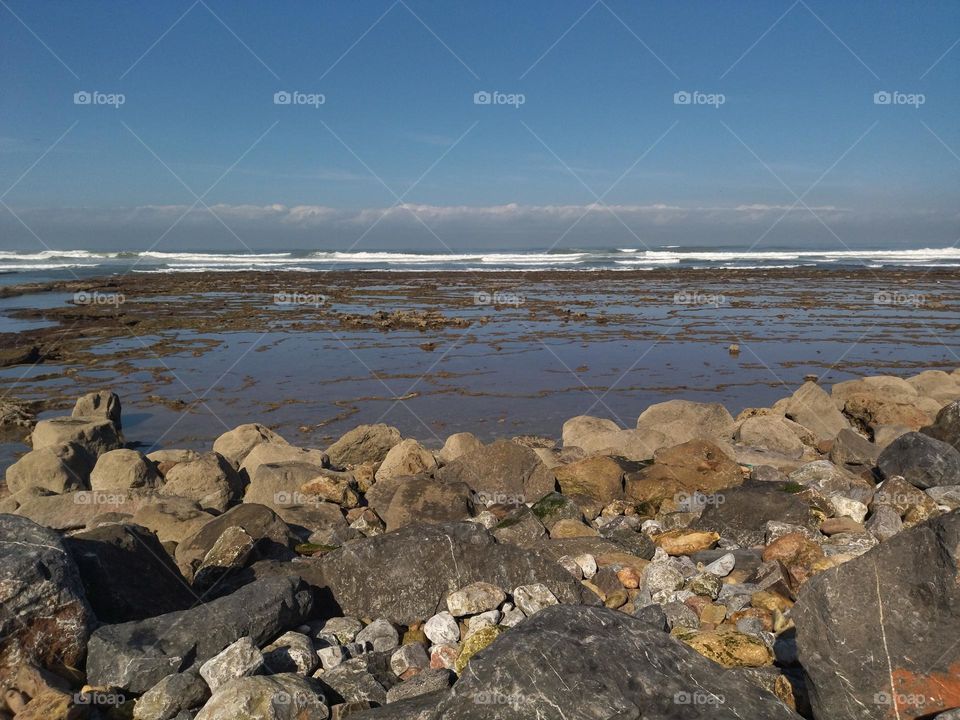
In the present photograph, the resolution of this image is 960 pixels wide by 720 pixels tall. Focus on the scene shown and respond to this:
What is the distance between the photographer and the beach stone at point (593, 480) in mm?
8734

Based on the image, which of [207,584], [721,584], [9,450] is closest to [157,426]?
[9,450]

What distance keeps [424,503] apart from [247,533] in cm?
197

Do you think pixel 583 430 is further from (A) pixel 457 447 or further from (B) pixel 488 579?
(B) pixel 488 579

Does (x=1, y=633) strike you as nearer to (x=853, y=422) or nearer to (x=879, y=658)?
(x=879, y=658)

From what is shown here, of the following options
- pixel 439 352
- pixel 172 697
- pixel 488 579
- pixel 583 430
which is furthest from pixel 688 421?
pixel 439 352

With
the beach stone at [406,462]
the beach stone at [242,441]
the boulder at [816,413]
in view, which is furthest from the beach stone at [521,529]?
the boulder at [816,413]

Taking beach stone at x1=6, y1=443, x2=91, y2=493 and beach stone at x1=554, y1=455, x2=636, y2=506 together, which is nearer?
beach stone at x1=554, y1=455, x2=636, y2=506

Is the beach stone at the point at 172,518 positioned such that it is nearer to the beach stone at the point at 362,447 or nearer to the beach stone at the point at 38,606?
the beach stone at the point at 362,447

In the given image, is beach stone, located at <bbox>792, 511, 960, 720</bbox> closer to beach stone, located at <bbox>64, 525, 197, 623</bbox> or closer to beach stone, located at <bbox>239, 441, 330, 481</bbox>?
beach stone, located at <bbox>64, 525, 197, 623</bbox>

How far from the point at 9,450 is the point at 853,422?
1353 centimetres

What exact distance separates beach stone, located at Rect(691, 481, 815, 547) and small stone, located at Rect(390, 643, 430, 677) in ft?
11.6

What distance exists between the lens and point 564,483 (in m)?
8.95

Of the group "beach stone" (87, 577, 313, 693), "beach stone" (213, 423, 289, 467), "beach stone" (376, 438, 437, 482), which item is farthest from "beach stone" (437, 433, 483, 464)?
"beach stone" (87, 577, 313, 693)

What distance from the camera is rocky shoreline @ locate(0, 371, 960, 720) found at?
400 centimetres
